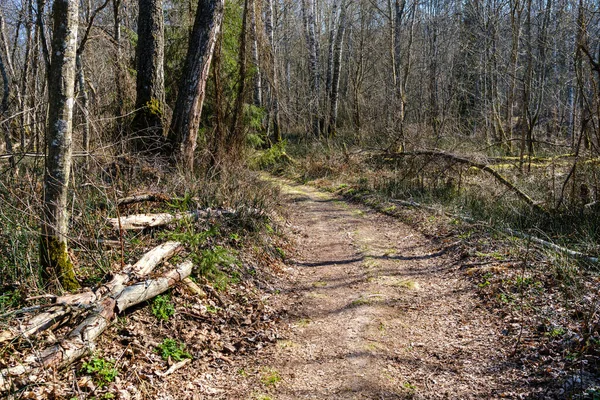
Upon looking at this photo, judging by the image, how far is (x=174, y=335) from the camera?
13.6 ft

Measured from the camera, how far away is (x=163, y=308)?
4.32m

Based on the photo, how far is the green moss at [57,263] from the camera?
396 cm

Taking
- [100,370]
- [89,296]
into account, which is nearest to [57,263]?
[89,296]

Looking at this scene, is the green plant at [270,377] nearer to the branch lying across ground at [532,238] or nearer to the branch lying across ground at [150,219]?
the branch lying across ground at [150,219]

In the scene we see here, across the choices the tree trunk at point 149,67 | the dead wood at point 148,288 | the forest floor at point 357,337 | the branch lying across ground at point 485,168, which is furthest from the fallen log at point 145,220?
the branch lying across ground at point 485,168

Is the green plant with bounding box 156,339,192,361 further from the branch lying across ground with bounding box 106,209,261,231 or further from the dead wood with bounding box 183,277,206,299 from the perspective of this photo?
the branch lying across ground with bounding box 106,209,261,231

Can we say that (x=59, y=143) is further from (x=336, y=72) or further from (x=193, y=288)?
(x=336, y=72)

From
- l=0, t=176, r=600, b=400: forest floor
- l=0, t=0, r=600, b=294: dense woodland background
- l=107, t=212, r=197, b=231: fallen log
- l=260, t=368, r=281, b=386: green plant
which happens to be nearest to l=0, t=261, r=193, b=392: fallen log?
l=0, t=176, r=600, b=400: forest floor

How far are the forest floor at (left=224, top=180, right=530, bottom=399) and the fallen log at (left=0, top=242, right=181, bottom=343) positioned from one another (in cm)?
150

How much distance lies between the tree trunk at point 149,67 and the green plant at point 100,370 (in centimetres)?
539

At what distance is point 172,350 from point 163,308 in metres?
0.53

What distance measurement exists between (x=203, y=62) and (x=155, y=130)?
163 centimetres

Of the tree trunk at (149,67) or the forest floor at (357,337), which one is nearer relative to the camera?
the forest floor at (357,337)

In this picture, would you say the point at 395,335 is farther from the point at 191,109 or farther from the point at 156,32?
the point at 156,32
